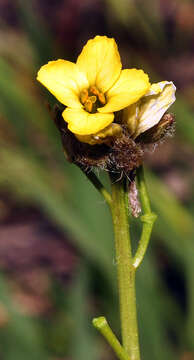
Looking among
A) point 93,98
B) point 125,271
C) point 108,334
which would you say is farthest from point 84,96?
point 108,334

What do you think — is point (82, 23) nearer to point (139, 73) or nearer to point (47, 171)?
point (47, 171)

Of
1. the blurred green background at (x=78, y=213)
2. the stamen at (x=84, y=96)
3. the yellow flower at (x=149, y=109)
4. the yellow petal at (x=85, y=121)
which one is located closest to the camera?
the yellow petal at (x=85, y=121)

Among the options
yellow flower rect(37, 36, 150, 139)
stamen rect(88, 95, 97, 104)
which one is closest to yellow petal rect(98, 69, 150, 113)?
yellow flower rect(37, 36, 150, 139)

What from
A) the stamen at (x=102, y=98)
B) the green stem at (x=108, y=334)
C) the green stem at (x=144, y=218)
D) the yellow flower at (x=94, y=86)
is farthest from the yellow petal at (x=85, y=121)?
the green stem at (x=108, y=334)

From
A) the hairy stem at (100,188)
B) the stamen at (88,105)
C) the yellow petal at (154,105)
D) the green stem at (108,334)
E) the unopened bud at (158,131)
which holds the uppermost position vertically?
the stamen at (88,105)

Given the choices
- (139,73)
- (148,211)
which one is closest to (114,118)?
(139,73)

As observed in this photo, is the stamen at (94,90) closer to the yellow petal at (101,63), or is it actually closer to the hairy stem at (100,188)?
the yellow petal at (101,63)
